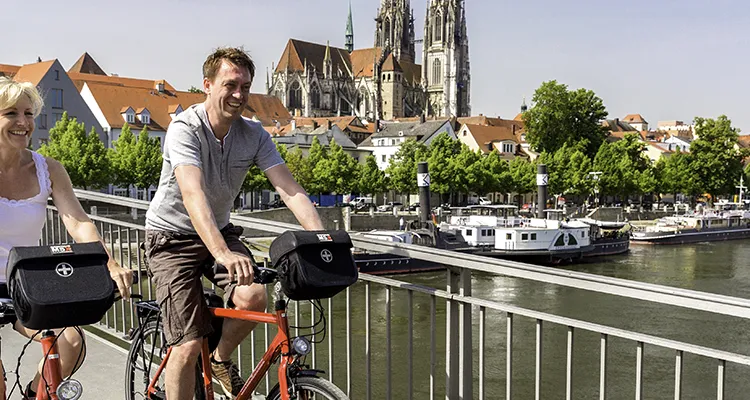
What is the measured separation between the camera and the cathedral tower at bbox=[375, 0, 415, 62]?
113m

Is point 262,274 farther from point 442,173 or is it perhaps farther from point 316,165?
Answer: point 442,173

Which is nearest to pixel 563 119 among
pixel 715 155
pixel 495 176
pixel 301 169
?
pixel 495 176

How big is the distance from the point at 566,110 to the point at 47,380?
68.8 meters

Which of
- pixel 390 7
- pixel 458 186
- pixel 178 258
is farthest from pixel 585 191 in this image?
pixel 178 258

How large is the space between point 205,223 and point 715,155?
7704 cm

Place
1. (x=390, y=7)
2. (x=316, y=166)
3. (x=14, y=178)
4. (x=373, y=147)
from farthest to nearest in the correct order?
(x=390, y=7)
(x=373, y=147)
(x=316, y=166)
(x=14, y=178)

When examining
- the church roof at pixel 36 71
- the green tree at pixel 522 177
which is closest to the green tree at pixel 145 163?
the church roof at pixel 36 71

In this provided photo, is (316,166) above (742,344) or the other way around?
above

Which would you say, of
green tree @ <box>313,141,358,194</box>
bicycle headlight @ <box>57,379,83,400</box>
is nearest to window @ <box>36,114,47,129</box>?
green tree @ <box>313,141,358,194</box>

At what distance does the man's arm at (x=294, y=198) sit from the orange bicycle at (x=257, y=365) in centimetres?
37

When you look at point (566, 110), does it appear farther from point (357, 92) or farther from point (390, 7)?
point (390, 7)

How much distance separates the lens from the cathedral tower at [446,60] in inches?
4254

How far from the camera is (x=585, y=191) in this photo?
65188 millimetres

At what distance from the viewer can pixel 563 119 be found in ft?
228
